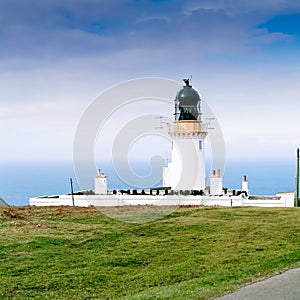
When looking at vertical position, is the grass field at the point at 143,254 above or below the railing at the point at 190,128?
below

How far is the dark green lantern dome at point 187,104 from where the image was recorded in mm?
36188

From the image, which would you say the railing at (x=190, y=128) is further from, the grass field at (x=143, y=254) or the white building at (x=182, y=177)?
the grass field at (x=143, y=254)

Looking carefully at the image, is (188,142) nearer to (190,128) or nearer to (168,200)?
(190,128)

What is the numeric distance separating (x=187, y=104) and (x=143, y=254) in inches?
838

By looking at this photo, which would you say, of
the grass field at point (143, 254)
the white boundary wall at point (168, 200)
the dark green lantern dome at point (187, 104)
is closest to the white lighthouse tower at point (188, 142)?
the dark green lantern dome at point (187, 104)

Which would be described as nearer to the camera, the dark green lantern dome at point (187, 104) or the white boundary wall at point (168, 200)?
the white boundary wall at point (168, 200)

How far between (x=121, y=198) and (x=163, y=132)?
598cm

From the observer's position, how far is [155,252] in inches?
644

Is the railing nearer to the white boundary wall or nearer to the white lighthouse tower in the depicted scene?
the white lighthouse tower

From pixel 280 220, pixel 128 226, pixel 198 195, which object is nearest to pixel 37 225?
pixel 128 226

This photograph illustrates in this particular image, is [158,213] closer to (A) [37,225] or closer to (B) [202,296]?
(A) [37,225]

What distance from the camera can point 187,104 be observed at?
119 feet

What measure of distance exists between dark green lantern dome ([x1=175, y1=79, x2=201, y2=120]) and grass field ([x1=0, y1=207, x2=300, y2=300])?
1273 cm

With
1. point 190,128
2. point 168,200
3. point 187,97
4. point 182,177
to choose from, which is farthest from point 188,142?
point 168,200
